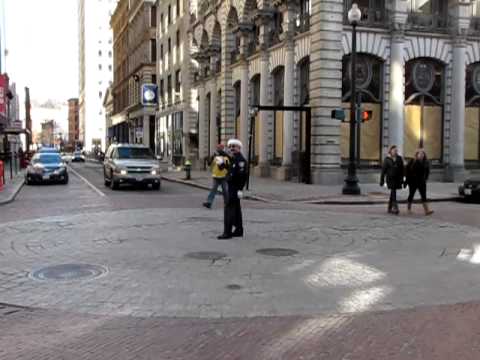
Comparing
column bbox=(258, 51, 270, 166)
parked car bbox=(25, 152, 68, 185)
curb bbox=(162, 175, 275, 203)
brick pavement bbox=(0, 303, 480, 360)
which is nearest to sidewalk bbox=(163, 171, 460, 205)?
curb bbox=(162, 175, 275, 203)

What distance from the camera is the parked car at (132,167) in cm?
2419

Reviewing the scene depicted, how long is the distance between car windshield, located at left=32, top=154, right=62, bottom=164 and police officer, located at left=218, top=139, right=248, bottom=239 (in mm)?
19833

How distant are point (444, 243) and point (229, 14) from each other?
29.9 m

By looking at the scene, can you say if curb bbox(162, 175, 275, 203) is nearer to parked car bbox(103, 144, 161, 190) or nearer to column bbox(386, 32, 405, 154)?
parked car bbox(103, 144, 161, 190)

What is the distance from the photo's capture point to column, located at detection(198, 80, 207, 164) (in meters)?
45.4

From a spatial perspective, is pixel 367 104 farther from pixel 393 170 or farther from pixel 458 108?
pixel 393 170

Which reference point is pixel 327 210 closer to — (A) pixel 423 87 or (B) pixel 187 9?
(A) pixel 423 87

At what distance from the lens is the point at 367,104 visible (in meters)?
27.3

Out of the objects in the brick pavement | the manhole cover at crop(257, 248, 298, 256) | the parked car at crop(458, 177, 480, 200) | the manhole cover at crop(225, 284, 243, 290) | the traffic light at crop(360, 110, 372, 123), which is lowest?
the brick pavement

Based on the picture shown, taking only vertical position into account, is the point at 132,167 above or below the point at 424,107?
below

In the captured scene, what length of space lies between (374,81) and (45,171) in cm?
1584

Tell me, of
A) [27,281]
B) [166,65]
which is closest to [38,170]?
[27,281]

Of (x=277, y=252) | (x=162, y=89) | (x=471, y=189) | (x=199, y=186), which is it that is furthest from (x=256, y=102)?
(x=162, y=89)

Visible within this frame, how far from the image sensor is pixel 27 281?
7.80 metres
